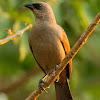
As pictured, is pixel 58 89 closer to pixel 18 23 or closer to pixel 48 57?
pixel 48 57

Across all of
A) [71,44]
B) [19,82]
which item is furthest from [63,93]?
[19,82]

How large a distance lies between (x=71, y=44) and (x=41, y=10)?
1.38 metres

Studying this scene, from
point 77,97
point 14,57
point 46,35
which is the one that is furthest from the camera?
point 77,97

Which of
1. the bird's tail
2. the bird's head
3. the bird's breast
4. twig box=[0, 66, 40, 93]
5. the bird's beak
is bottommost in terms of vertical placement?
twig box=[0, 66, 40, 93]

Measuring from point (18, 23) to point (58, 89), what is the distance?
118cm

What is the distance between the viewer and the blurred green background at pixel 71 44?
16.2ft

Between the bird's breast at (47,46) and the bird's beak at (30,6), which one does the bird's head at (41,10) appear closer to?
the bird's beak at (30,6)

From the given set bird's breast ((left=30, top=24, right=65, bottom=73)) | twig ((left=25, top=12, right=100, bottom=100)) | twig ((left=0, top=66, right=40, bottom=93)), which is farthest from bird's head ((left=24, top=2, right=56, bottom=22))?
Result: twig ((left=0, top=66, right=40, bottom=93))

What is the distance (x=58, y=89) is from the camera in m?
5.14

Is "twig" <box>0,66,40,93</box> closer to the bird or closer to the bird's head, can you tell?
the bird

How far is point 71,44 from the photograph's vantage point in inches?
248

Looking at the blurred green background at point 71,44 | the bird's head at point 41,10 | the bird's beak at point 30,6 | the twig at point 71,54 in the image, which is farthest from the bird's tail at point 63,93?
the bird's beak at point 30,6

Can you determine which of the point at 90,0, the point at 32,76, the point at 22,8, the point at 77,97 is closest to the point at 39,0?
the point at 22,8

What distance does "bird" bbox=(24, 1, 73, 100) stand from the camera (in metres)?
4.66
